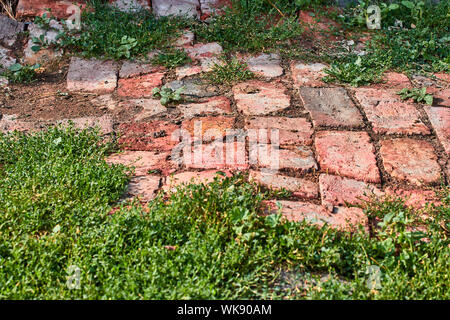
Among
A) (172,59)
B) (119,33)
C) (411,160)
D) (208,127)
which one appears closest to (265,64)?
(172,59)

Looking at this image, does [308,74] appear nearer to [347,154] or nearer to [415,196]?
[347,154]

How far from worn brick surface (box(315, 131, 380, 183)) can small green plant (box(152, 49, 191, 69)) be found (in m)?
1.37

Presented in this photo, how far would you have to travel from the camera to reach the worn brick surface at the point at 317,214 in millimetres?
2473

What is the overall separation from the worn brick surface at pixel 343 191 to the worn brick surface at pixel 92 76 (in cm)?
176

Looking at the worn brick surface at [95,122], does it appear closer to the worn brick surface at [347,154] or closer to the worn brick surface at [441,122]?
the worn brick surface at [347,154]

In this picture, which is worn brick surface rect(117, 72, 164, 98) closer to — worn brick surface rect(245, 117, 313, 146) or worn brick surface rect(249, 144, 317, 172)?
worn brick surface rect(245, 117, 313, 146)

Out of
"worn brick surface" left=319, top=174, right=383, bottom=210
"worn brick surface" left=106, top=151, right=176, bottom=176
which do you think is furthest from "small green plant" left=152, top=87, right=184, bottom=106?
"worn brick surface" left=319, top=174, right=383, bottom=210

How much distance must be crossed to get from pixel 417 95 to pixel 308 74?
793mm

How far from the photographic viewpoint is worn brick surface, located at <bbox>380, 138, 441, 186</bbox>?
9.41 feet

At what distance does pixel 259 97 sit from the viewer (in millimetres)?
3584

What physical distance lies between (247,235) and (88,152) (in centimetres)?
114
